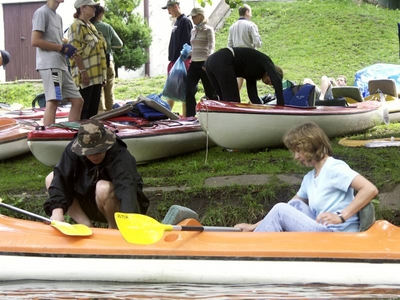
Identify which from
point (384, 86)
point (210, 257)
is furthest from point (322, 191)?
point (384, 86)

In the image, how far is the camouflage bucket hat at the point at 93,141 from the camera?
178 inches

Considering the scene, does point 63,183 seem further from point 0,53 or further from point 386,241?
point 0,53

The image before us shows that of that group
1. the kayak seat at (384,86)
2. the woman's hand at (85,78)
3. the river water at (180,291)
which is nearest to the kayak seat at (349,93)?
the kayak seat at (384,86)

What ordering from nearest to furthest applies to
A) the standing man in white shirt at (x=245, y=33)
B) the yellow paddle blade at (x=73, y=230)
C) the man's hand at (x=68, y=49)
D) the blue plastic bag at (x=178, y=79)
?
the yellow paddle blade at (x=73, y=230), the man's hand at (x=68, y=49), the blue plastic bag at (x=178, y=79), the standing man in white shirt at (x=245, y=33)

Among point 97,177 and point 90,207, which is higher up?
point 97,177

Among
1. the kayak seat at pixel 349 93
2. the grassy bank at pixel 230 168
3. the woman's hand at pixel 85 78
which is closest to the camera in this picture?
the grassy bank at pixel 230 168

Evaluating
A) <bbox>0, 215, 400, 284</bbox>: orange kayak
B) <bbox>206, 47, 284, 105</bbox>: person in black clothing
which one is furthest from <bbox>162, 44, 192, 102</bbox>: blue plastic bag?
<bbox>0, 215, 400, 284</bbox>: orange kayak

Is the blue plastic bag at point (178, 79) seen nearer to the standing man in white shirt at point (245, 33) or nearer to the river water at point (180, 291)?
the standing man in white shirt at point (245, 33)

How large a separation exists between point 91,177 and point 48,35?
279 cm

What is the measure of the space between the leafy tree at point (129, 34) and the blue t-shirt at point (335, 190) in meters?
10.8

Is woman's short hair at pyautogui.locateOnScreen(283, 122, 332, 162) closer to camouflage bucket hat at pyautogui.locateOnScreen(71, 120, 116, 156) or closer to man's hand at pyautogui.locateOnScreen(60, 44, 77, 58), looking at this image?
camouflage bucket hat at pyautogui.locateOnScreen(71, 120, 116, 156)

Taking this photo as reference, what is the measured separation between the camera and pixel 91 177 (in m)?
4.71

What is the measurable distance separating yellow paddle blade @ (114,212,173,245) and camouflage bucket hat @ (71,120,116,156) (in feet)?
2.09

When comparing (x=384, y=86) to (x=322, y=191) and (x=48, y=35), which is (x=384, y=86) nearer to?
(x=48, y=35)
